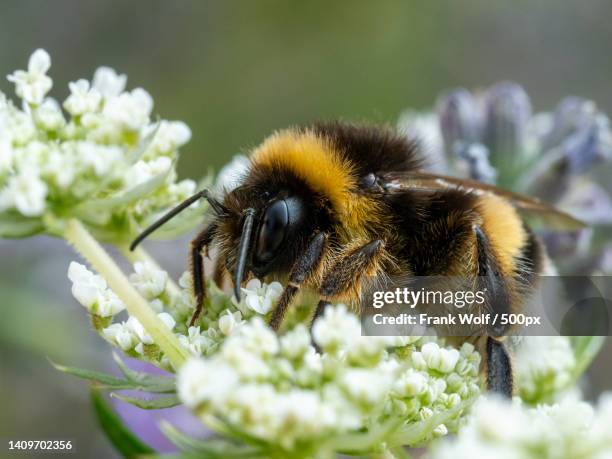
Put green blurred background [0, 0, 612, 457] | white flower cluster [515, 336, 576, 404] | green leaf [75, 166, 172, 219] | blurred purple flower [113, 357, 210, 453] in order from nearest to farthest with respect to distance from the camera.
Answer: green leaf [75, 166, 172, 219] → white flower cluster [515, 336, 576, 404] → blurred purple flower [113, 357, 210, 453] → green blurred background [0, 0, 612, 457]

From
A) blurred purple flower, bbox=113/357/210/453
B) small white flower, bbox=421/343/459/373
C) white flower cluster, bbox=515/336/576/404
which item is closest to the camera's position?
small white flower, bbox=421/343/459/373

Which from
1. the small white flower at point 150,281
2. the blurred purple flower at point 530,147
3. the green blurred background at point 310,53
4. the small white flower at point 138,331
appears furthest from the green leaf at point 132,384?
the green blurred background at point 310,53

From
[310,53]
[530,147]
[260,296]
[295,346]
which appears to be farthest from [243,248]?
[310,53]

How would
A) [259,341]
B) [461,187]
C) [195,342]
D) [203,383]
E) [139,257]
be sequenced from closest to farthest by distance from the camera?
1. [203,383]
2. [259,341]
3. [195,342]
4. [139,257]
5. [461,187]

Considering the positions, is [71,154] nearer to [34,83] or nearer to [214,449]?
[34,83]

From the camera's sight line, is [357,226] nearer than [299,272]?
No

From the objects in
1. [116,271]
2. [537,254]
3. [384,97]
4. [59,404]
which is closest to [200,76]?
[384,97]

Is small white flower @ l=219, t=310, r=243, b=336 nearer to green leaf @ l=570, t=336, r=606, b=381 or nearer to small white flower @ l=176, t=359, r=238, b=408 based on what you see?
small white flower @ l=176, t=359, r=238, b=408

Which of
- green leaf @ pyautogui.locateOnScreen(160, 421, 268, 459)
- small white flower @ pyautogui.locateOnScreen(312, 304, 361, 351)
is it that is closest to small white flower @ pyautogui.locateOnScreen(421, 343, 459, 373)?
small white flower @ pyautogui.locateOnScreen(312, 304, 361, 351)
